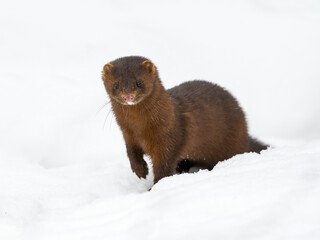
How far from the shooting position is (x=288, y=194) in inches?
118

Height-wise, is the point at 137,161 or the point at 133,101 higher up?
the point at 133,101

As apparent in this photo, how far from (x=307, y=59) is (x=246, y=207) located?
5.58 metres

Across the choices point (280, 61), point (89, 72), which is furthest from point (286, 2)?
point (89, 72)

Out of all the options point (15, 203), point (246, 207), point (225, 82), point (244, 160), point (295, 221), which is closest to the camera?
point (295, 221)

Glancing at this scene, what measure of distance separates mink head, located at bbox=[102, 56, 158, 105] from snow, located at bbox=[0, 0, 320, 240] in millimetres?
732

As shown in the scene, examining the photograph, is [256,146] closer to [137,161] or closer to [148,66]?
[137,161]

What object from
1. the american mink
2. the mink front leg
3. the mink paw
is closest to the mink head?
the american mink

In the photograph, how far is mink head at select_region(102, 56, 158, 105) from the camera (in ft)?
13.7

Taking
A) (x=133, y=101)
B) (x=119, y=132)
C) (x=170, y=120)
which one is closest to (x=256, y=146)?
(x=170, y=120)

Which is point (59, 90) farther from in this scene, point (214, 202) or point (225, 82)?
point (214, 202)

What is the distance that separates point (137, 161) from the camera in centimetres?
481

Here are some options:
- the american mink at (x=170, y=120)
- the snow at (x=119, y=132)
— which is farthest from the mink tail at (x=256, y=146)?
the snow at (x=119, y=132)

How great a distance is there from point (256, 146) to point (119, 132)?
179cm

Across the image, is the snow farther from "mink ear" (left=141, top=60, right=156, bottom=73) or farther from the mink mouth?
"mink ear" (left=141, top=60, right=156, bottom=73)
